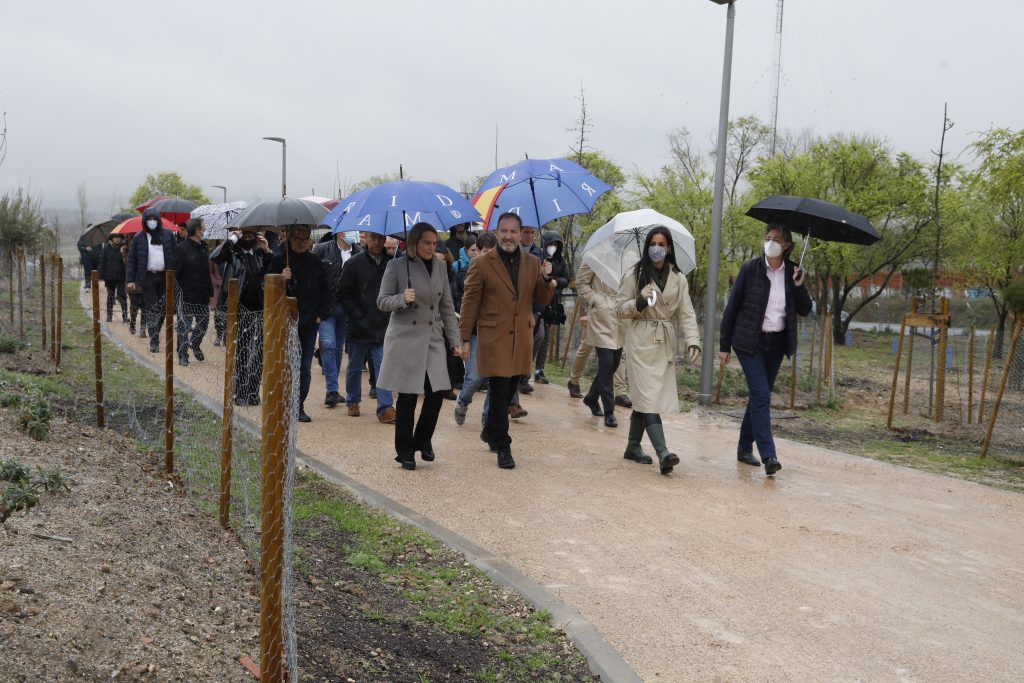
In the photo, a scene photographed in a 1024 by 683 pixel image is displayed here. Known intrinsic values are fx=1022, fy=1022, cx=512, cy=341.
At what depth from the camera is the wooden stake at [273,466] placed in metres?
3.14

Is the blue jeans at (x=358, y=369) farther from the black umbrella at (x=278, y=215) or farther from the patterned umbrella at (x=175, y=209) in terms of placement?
the patterned umbrella at (x=175, y=209)

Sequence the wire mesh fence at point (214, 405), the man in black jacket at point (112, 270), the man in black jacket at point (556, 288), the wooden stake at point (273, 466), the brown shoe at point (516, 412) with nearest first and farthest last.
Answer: the wooden stake at point (273, 466) < the wire mesh fence at point (214, 405) < the brown shoe at point (516, 412) < the man in black jacket at point (556, 288) < the man in black jacket at point (112, 270)

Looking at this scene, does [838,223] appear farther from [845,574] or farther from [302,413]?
[302,413]

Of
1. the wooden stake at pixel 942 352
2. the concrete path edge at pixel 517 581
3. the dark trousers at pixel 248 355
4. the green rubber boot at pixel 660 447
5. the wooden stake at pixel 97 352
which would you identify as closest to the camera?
Answer: the concrete path edge at pixel 517 581

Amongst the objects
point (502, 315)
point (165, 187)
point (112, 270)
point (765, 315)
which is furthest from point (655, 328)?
point (165, 187)

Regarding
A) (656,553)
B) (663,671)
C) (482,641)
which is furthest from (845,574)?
(482,641)

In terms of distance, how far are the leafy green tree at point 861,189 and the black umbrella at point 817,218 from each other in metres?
29.9

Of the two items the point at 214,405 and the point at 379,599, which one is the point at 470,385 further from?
the point at 379,599

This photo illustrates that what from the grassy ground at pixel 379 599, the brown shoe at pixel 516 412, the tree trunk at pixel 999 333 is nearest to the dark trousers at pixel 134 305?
the brown shoe at pixel 516 412

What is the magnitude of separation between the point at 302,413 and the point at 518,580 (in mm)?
4978

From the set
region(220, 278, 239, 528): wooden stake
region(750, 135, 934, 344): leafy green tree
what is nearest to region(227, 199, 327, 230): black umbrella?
region(220, 278, 239, 528): wooden stake

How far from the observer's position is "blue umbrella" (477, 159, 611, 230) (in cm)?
966

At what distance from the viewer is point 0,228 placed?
2016cm

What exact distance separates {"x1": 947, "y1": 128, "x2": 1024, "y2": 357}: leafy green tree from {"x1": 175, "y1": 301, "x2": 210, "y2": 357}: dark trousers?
63.5 feet
